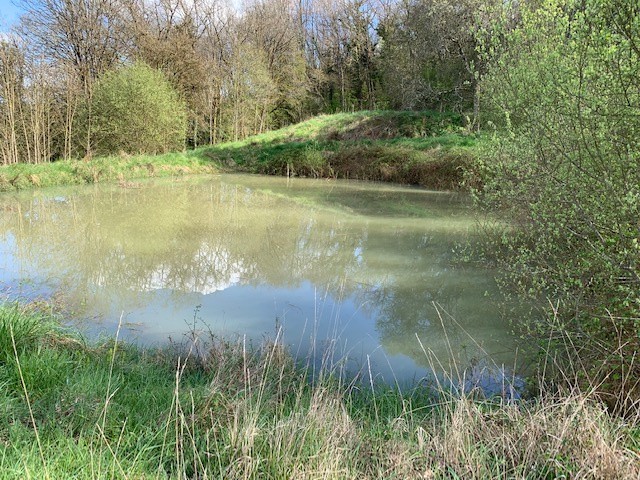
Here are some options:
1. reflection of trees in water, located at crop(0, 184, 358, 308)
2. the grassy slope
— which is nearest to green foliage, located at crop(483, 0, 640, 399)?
reflection of trees in water, located at crop(0, 184, 358, 308)

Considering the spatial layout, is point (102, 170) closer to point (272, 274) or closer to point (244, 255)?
point (244, 255)

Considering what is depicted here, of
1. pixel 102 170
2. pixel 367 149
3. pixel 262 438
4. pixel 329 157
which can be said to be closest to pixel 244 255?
pixel 262 438

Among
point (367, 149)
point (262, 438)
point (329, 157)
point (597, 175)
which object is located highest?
point (367, 149)

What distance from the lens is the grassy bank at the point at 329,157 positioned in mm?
16719

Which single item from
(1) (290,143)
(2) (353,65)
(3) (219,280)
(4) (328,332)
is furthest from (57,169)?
(2) (353,65)

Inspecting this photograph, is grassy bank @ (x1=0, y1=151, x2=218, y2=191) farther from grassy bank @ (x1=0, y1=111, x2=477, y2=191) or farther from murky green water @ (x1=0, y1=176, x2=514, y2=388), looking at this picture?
murky green water @ (x1=0, y1=176, x2=514, y2=388)

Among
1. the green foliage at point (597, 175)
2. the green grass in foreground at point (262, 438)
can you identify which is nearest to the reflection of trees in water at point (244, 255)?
the green foliage at point (597, 175)

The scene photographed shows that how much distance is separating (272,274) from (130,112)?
1786 centimetres

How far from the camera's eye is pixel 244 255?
7.86 m

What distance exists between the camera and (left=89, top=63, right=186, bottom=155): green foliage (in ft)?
69.6

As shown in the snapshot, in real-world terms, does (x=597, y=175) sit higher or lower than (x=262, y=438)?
higher

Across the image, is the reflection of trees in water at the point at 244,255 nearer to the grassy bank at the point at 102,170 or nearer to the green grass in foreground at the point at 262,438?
the green grass in foreground at the point at 262,438

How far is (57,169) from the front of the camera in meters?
16.8

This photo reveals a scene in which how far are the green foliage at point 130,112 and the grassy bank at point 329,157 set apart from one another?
135 centimetres
